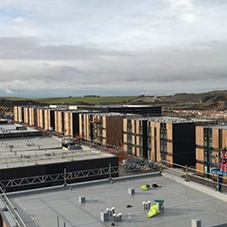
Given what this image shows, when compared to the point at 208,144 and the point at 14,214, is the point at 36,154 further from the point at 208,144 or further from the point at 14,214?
the point at 208,144

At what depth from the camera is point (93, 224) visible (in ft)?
75.0

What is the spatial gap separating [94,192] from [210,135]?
38570 mm

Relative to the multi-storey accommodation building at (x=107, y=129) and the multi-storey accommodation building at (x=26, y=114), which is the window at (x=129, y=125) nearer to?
the multi-storey accommodation building at (x=107, y=129)

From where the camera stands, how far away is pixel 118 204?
89.0 ft

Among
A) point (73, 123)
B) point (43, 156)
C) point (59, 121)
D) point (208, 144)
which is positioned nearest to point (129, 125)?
point (208, 144)

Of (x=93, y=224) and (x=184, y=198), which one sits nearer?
(x=93, y=224)

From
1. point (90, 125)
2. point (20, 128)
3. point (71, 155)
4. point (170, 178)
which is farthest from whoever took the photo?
point (90, 125)

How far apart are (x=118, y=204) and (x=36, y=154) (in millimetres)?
28291

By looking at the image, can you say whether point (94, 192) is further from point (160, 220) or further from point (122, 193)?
point (160, 220)

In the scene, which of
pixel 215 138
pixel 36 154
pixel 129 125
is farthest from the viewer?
pixel 129 125

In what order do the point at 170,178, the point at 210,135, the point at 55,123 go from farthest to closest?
the point at 55,123
the point at 210,135
the point at 170,178

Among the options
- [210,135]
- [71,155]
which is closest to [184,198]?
[71,155]

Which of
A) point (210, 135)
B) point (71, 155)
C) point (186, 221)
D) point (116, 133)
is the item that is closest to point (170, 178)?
point (186, 221)

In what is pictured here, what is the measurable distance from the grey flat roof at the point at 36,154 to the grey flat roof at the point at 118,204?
56.1ft
